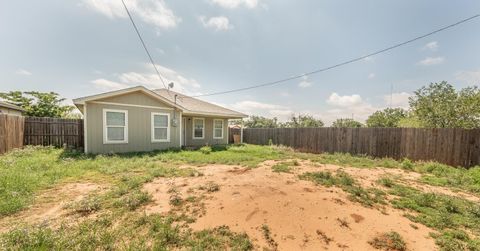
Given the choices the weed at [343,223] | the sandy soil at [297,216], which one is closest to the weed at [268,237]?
the sandy soil at [297,216]

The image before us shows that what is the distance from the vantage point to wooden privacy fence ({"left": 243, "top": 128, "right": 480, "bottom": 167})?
8164mm

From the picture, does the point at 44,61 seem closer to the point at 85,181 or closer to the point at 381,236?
the point at 85,181

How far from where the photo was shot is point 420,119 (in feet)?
46.2

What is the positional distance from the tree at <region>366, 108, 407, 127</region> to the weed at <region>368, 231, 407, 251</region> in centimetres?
2967

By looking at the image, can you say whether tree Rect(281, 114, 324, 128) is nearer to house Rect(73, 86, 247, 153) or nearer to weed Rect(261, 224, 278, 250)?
house Rect(73, 86, 247, 153)

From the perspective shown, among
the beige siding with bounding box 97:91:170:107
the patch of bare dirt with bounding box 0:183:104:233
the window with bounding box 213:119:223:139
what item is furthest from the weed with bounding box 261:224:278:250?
the window with bounding box 213:119:223:139

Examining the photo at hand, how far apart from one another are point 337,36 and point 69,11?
1105 cm

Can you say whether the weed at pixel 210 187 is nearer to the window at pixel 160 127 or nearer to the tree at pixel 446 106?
A: the window at pixel 160 127

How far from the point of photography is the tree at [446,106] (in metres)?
11.6

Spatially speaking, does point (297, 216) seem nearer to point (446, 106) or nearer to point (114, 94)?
point (114, 94)

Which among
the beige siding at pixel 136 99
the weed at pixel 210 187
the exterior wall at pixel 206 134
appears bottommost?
the weed at pixel 210 187

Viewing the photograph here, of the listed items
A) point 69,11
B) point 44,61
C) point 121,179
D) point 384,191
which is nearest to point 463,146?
point 384,191

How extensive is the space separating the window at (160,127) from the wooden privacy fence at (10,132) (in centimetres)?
537

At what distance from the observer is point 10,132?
8414 mm
